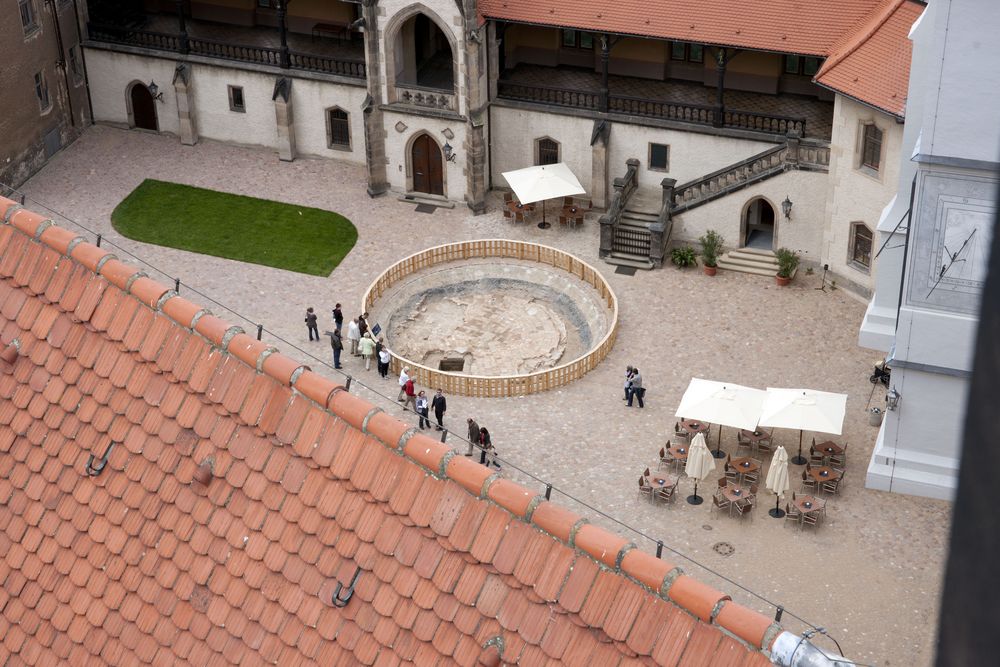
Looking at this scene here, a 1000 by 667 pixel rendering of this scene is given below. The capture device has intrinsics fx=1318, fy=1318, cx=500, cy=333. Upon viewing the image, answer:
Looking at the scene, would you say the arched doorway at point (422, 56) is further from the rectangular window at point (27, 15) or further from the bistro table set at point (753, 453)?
the bistro table set at point (753, 453)

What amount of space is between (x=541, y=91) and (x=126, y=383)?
4027 centimetres

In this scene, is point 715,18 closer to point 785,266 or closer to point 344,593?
point 785,266

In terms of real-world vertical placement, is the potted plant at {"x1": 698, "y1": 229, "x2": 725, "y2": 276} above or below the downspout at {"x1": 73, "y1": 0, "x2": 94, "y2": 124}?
below

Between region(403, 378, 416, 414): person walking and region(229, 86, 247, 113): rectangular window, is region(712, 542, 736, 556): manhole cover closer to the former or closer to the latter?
region(403, 378, 416, 414): person walking

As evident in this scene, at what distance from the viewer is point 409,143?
5272 cm

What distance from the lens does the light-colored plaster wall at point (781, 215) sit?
156ft

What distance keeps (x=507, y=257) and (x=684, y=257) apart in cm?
668

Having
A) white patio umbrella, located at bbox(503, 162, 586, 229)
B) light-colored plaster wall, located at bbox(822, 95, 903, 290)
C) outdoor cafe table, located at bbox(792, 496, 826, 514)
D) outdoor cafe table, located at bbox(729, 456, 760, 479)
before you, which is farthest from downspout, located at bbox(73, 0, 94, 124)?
outdoor cafe table, located at bbox(792, 496, 826, 514)

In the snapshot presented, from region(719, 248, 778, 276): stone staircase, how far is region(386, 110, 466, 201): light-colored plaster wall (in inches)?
438

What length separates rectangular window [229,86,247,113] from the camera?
2233 inches

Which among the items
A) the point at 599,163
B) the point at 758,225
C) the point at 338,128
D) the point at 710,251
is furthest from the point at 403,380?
the point at 338,128

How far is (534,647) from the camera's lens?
35.1 ft

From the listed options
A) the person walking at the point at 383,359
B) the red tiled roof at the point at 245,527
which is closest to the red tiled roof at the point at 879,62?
the person walking at the point at 383,359

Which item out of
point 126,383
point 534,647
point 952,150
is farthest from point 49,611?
point 952,150
